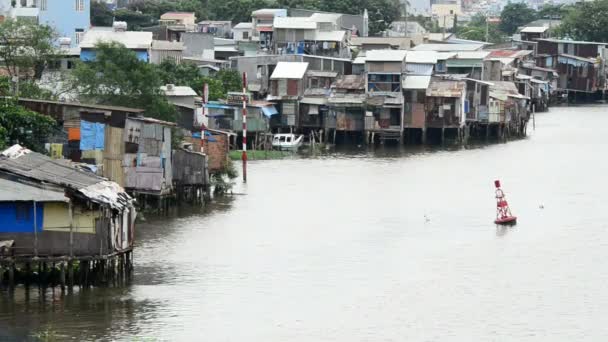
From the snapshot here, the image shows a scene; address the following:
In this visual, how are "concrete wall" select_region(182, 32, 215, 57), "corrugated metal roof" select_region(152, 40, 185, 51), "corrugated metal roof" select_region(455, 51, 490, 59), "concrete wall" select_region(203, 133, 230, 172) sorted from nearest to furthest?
"concrete wall" select_region(203, 133, 230, 172)
"corrugated metal roof" select_region(152, 40, 185, 51)
"corrugated metal roof" select_region(455, 51, 490, 59)
"concrete wall" select_region(182, 32, 215, 57)

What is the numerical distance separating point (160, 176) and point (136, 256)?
5762 mm

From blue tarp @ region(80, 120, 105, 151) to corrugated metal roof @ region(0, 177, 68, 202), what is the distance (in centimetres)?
884

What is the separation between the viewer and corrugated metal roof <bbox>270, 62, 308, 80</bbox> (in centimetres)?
6334

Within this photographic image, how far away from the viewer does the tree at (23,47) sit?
47.0m

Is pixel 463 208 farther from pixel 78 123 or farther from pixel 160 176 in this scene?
pixel 78 123

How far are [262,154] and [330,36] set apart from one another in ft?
63.1

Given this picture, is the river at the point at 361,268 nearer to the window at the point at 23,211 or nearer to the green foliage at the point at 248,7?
the window at the point at 23,211

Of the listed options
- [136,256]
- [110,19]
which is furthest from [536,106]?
[136,256]

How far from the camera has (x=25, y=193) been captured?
28.0 metres

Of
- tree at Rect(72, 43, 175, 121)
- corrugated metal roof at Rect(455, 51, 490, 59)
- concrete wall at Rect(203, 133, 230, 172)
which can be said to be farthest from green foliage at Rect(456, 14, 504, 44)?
tree at Rect(72, 43, 175, 121)

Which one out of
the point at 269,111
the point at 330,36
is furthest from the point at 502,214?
the point at 330,36

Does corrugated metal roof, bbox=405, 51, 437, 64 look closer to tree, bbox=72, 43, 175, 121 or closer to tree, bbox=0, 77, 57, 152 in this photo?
tree, bbox=72, 43, 175, 121

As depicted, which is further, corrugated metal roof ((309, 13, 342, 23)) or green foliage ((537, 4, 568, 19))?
green foliage ((537, 4, 568, 19))

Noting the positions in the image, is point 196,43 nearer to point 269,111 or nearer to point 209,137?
point 269,111
